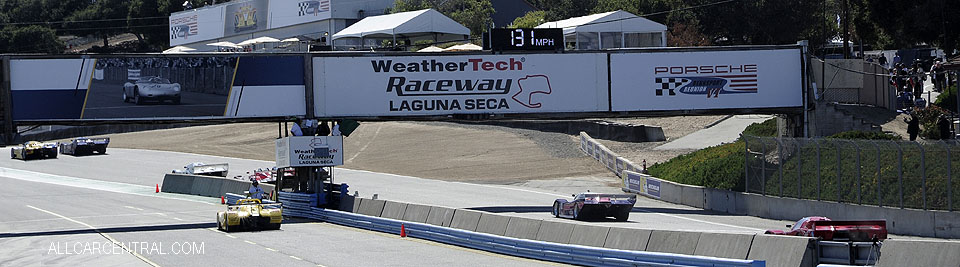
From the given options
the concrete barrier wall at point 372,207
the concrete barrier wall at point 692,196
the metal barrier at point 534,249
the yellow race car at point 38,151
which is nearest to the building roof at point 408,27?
the yellow race car at point 38,151

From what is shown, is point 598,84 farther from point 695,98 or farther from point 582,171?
point 582,171

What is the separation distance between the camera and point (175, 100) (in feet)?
110

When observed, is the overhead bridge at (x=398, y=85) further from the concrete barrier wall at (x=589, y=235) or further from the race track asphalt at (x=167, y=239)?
the concrete barrier wall at (x=589, y=235)

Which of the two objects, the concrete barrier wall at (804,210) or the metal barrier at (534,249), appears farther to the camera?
the concrete barrier wall at (804,210)

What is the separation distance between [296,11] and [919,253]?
297 feet

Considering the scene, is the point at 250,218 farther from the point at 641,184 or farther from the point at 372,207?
the point at 641,184

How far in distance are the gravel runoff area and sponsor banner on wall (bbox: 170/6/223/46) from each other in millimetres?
26890

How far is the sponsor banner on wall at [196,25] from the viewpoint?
371 ft

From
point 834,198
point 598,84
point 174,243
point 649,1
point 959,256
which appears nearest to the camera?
point 959,256

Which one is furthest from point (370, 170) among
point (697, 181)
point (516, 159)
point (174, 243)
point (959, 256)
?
point (959, 256)

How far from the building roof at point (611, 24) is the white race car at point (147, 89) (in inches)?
1313

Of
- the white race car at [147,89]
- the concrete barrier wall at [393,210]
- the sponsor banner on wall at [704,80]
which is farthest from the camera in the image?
the sponsor banner on wall at [704,80]

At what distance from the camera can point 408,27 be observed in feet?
236

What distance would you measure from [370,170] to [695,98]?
2848 cm
